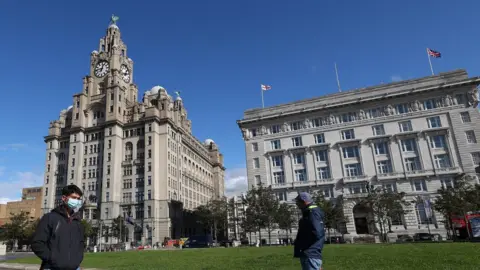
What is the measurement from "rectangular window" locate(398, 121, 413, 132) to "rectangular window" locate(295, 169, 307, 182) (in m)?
19.1

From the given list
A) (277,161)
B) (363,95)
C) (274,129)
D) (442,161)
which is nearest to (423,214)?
(442,161)

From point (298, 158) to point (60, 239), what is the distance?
59.3m

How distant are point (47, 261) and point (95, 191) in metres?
89.0

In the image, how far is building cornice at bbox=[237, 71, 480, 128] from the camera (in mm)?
56531

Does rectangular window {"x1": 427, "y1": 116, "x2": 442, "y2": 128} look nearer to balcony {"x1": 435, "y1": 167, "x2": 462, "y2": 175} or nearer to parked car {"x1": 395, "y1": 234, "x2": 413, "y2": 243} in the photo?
balcony {"x1": 435, "y1": 167, "x2": 462, "y2": 175}

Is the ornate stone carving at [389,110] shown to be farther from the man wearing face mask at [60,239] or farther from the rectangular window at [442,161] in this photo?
the man wearing face mask at [60,239]

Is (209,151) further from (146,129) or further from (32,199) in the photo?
(32,199)

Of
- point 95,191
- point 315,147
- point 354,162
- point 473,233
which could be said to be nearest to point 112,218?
point 95,191

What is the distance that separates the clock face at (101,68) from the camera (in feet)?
325

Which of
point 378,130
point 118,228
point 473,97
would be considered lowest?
point 118,228

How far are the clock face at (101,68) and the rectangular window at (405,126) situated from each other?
83.5 metres

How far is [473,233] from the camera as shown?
36750 mm

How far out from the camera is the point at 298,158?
63.0 metres

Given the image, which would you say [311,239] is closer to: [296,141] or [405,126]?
[296,141]
